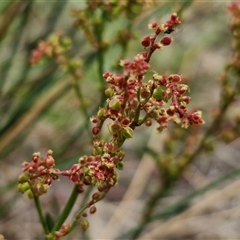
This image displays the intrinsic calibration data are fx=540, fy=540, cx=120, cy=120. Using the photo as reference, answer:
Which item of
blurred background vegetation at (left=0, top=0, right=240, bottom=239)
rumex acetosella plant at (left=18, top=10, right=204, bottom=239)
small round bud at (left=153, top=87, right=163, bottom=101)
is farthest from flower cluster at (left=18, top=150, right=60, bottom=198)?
blurred background vegetation at (left=0, top=0, right=240, bottom=239)

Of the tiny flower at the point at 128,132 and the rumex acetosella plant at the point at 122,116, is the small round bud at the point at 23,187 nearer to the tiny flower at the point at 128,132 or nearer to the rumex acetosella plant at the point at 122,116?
the rumex acetosella plant at the point at 122,116

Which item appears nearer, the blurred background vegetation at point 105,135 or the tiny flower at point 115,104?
the tiny flower at point 115,104

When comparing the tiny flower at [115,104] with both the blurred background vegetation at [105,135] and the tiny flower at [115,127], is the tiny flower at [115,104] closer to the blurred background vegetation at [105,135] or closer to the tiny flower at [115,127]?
the tiny flower at [115,127]

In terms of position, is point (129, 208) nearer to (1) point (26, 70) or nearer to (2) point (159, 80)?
(1) point (26, 70)

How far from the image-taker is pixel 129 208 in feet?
4.42

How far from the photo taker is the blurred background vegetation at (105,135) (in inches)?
38.6

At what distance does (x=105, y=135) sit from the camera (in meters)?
1.07

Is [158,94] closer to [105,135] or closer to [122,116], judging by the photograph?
[122,116]

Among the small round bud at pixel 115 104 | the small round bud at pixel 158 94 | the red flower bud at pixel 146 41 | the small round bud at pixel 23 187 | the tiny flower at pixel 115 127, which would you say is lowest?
the small round bud at pixel 23 187

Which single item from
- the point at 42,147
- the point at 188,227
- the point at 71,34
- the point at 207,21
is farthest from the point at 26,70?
the point at 207,21

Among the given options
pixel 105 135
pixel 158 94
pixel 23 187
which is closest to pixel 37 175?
pixel 23 187

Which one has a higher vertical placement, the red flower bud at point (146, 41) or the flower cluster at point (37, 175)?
the red flower bud at point (146, 41)

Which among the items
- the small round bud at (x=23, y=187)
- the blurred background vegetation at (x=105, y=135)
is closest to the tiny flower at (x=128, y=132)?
the small round bud at (x=23, y=187)

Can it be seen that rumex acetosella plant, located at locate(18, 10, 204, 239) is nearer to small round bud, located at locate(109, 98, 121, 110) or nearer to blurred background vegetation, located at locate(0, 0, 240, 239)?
small round bud, located at locate(109, 98, 121, 110)
